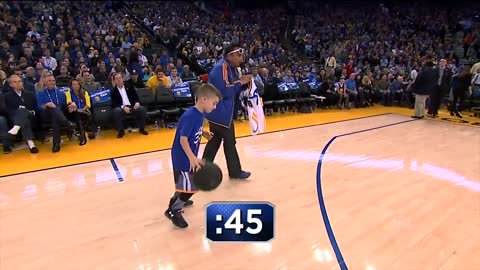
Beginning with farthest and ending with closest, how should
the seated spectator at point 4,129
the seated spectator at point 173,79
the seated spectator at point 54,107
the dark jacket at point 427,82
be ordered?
the dark jacket at point 427,82
the seated spectator at point 173,79
the seated spectator at point 54,107
the seated spectator at point 4,129

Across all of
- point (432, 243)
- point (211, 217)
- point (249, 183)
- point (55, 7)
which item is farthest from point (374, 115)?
point (55, 7)

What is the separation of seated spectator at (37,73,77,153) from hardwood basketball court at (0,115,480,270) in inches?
44.0

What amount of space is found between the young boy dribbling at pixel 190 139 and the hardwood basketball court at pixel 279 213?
17.2 inches

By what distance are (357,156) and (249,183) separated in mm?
2023

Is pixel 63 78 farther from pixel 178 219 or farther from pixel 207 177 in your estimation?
pixel 207 177

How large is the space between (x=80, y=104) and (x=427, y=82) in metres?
7.20

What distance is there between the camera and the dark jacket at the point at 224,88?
4016mm

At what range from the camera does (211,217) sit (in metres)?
2.76

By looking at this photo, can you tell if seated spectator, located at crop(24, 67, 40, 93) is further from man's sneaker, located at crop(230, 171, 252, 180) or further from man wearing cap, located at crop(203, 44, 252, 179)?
man's sneaker, located at crop(230, 171, 252, 180)

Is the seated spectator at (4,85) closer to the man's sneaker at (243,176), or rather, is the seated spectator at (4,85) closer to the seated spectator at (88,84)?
the seated spectator at (88,84)

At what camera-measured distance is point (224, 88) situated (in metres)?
4.02

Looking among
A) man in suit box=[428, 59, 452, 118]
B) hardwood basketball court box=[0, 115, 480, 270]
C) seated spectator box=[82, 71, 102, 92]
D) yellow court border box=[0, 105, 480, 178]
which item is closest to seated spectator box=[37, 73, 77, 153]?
yellow court border box=[0, 105, 480, 178]

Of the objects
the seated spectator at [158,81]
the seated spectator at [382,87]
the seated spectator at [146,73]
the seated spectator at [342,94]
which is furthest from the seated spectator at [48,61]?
the seated spectator at [382,87]

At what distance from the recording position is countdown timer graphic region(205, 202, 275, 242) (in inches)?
98.4
